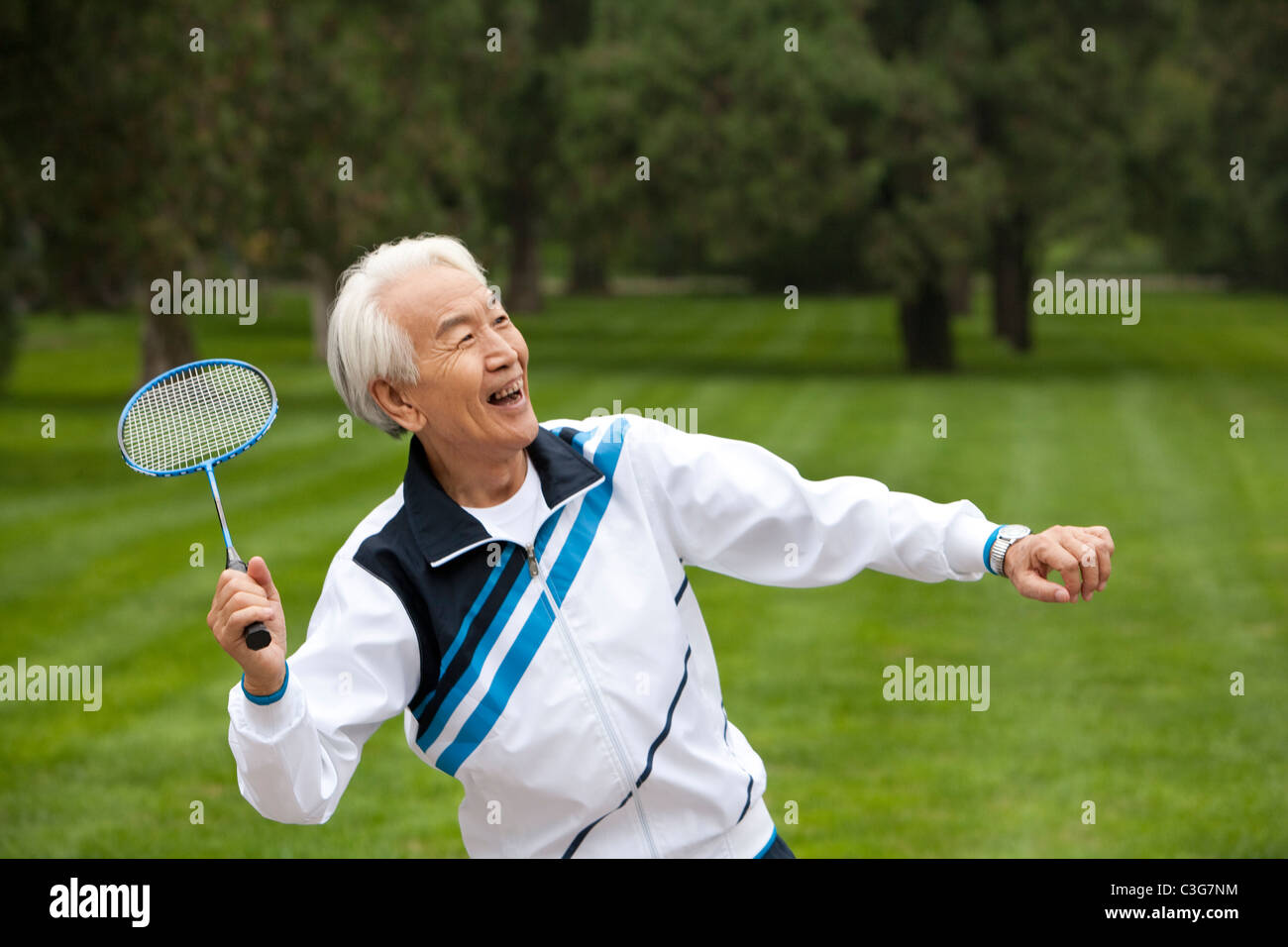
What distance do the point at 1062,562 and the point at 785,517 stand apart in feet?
1.96

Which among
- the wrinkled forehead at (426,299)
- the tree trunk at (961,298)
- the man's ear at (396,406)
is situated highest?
the wrinkled forehead at (426,299)

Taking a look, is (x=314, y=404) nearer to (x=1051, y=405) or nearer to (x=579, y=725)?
(x=1051, y=405)

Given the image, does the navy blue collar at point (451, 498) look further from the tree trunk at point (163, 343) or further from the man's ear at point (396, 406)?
the tree trunk at point (163, 343)

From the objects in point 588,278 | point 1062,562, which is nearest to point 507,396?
point 1062,562

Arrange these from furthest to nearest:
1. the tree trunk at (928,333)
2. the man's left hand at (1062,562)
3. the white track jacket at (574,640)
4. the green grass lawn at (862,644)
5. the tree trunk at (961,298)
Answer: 1. the tree trunk at (961,298)
2. the tree trunk at (928,333)
3. the green grass lawn at (862,644)
4. the man's left hand at (1062,562)
5. the white track jacket at (574,640)

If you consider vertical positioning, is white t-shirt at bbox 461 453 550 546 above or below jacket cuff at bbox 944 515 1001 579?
above

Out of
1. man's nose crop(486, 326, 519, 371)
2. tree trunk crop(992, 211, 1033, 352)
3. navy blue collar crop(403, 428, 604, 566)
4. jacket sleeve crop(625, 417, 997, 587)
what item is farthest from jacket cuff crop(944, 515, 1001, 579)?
tree trunk crop(992, 211, 1033, 352)

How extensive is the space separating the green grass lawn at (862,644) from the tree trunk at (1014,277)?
904 centimetres

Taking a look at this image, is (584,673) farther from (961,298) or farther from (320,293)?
(961,298)

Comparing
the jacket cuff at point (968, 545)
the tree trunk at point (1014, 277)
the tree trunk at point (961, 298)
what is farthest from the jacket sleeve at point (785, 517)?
the tree trunk at point (961, 298)

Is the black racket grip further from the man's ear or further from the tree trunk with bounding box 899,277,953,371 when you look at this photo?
the tree trunk with bounding box 899,277,953,371

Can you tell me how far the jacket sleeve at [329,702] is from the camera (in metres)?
2.91

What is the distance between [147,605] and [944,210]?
19.8 m

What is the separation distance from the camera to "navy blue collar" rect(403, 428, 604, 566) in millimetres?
3188
